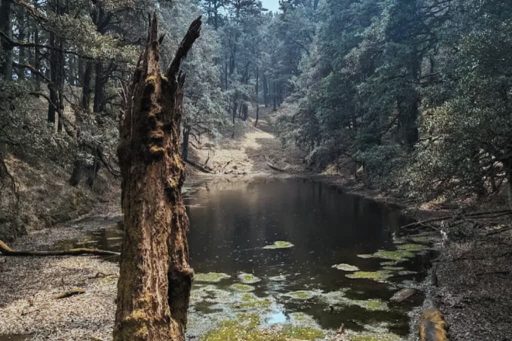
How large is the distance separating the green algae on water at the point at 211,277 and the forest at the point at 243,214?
12cm

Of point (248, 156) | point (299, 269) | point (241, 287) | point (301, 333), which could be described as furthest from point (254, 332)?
point (248, 156)

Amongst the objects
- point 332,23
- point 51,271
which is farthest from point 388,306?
point 332,23

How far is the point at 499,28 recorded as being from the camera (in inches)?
793

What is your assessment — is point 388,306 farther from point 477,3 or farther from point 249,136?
point 249,136

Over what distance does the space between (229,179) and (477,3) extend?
40.6m

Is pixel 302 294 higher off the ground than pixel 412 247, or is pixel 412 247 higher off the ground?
pixel 412 247

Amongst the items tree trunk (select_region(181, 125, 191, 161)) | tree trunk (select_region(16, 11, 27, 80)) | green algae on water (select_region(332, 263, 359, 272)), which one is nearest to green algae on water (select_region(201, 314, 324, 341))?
green algae on water (select_region(332, 263, 359, 272))

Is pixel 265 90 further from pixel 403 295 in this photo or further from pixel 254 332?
pixel 254 332

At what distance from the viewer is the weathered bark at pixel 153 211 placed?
6602 millimetres

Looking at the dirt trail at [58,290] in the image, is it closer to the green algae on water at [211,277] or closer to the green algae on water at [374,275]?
the green algae on water at [211,277]

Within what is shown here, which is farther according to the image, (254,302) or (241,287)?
(241,287)

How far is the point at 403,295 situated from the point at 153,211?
10.9 m

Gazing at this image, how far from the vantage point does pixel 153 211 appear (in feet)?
25.3

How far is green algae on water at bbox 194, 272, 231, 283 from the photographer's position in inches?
711
